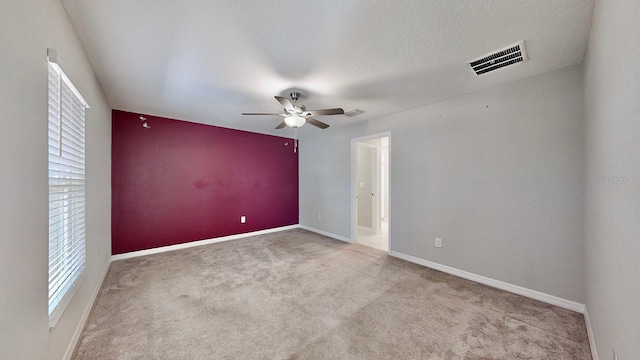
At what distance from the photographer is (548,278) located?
2365 mm

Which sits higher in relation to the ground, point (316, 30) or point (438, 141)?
point (316, 30)

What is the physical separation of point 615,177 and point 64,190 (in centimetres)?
355

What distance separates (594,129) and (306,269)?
323cm

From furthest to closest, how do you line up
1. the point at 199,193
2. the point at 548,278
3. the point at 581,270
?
the point at 199,193 < the point at 548,278 < the point at 581,270

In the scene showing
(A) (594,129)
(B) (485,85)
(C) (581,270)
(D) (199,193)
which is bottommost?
(C) (581,270)

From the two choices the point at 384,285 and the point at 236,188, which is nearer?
the point at 384,285

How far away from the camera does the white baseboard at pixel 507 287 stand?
2242mm

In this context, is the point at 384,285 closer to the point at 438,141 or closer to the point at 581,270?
the point at 581,270

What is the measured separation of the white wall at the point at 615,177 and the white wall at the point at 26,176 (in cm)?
258

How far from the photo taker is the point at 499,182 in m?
2.71

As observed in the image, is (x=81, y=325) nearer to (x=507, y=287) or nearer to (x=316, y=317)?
(x=316, y=317)

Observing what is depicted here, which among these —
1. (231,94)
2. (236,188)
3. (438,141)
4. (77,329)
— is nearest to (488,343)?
(438,141)

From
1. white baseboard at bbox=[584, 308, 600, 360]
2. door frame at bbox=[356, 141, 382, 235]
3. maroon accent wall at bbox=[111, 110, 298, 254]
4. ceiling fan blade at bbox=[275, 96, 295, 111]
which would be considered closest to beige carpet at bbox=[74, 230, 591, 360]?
white baseboard at bbox=[584, 308, 600, 360]

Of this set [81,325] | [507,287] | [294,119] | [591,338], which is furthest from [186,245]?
[591,338]
